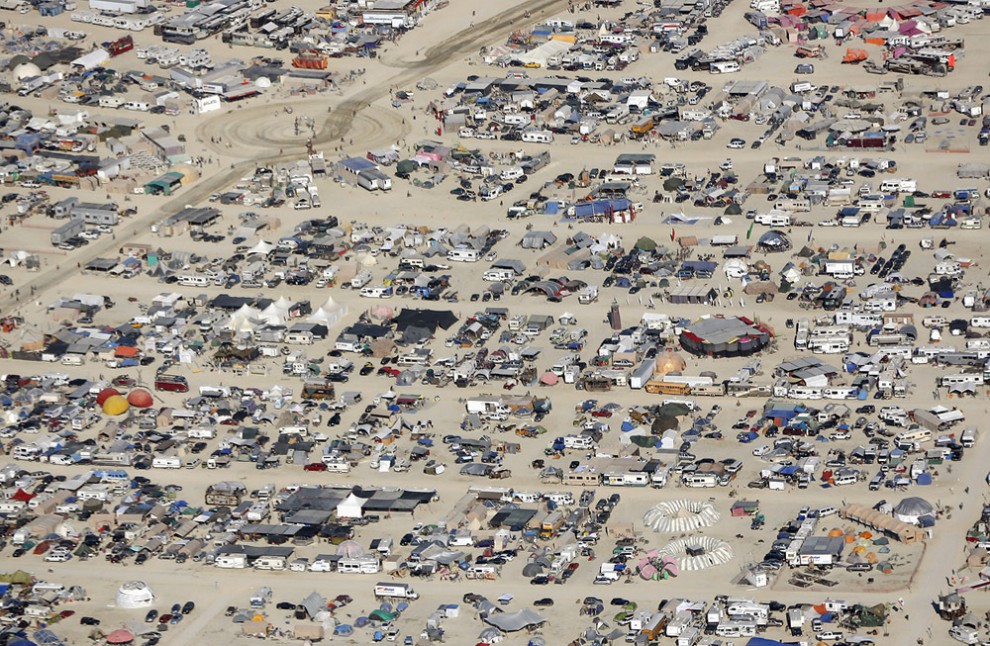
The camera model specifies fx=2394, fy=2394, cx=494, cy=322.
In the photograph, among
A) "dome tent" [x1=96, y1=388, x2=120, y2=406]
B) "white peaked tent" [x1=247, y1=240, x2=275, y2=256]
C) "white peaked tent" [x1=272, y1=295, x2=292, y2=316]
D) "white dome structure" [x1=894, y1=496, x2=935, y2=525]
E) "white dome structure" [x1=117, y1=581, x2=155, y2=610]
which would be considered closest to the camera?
"white dome structure" [x1=117, y1=581, x2=155, y2=610]

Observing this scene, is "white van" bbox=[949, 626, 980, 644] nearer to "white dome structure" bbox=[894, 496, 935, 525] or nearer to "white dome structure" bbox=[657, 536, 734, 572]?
"white dome structure" bbox=[894, 496, 935, 525]

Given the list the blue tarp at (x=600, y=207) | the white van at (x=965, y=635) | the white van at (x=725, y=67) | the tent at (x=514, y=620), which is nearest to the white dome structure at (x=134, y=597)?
the tent at (x=514, y=620)

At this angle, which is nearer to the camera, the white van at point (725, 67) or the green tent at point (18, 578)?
the green tent at point (18, 578)

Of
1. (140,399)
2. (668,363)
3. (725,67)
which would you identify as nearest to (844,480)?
(668,363)

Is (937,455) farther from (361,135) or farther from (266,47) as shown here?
(266,47)

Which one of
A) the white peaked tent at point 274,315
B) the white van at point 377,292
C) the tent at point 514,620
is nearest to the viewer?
the tent at point 514,620

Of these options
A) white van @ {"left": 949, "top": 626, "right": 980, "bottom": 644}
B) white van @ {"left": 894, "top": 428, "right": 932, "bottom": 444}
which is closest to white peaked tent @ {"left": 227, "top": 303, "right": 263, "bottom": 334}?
white van @ {"left": 894, "top": 428, "right": 932, "bottom": 444}

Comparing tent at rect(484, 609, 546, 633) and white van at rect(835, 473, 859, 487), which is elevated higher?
white van at rect(835, 473, 859, 487)

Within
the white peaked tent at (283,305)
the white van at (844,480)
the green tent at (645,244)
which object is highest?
the white van at (844,480)

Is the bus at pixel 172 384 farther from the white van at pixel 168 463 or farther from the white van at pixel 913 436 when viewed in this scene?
the white van at pixel 913 436

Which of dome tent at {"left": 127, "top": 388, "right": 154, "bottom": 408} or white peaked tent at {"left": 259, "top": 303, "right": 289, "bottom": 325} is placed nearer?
dome tent at {"left": 127, "top": 388, "right": 154, "bottom": 408}
